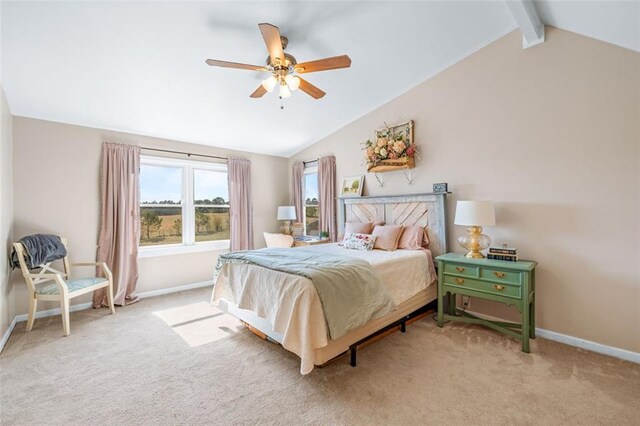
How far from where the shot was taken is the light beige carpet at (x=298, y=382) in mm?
1781

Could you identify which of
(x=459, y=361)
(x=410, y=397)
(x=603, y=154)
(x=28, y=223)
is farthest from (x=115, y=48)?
(x=603, y=154)

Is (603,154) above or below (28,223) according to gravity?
above

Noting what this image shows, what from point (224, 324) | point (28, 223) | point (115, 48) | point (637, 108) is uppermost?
point (115, 48)

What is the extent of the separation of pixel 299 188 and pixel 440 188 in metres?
2.91

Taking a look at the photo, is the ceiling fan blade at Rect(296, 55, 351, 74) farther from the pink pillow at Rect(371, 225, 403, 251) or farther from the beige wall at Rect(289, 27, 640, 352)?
the pink pillow at Rect(371, 225, 403, 251)

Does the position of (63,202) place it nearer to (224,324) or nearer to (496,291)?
(224,324)

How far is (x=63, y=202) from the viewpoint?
361 cm

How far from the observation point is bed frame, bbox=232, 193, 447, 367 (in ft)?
7.64

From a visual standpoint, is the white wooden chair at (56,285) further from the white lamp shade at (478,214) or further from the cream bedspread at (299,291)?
the white lamp shade at (478,214)

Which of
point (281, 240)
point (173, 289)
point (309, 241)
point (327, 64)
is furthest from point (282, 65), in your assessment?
point (173, 289)

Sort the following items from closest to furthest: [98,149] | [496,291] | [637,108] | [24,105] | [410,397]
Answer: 1. [410,397]
2. [637,108]
3. [496,291]
4. [24,105]
5. [98,149]

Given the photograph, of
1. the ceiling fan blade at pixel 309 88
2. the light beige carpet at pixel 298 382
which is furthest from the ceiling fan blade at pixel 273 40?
the light beige carpet at pixel 298 382

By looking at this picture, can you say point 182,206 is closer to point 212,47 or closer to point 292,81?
point 212,47

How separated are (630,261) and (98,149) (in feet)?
19.8
